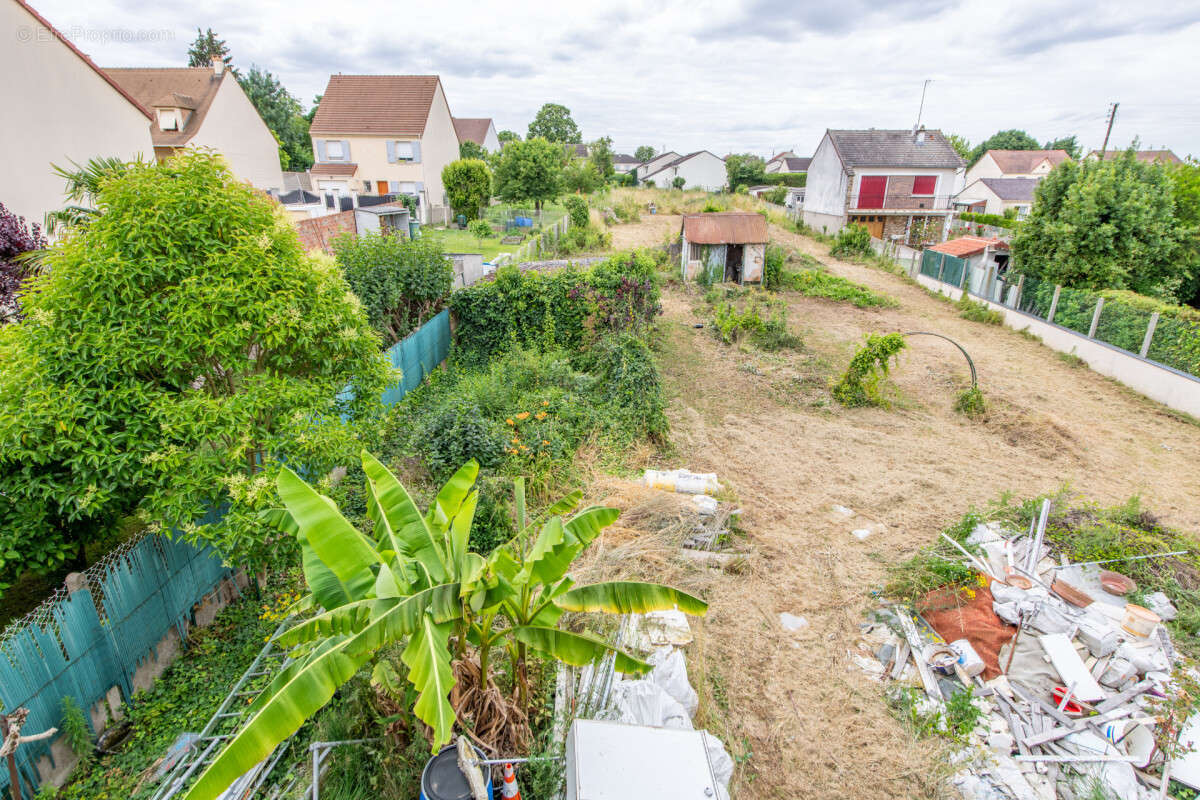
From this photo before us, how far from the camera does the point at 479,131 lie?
58.9 m

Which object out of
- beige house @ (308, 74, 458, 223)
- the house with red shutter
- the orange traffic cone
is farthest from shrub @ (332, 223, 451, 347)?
the house with red shutter

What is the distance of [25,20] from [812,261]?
87.8ft

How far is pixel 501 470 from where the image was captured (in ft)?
28.3

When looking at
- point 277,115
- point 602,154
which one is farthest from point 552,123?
point 277,115

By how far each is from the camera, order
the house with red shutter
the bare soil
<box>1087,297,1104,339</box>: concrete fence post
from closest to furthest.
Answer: the bare soil
<box>1087,297,1104,339</box>: concrete fence post
the house with red shutter

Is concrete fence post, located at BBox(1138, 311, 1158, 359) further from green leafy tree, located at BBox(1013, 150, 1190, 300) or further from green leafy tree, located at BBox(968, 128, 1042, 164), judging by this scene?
green leafy tree, located at BBox(968, 128, 1042, 164)

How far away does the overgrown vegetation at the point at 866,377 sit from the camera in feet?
40.3

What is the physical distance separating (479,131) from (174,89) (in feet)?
115

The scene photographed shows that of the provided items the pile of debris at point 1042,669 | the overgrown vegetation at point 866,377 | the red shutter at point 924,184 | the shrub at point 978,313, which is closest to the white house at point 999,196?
the red shutter at point 924,184

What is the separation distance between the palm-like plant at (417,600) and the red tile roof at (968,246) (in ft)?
75.2

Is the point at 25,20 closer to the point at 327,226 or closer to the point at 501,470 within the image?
the point at 327,226

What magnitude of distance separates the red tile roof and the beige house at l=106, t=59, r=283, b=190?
95.6 feet

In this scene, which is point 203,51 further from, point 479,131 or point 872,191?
point 872,191

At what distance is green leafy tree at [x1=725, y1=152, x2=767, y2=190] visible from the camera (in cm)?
5909
